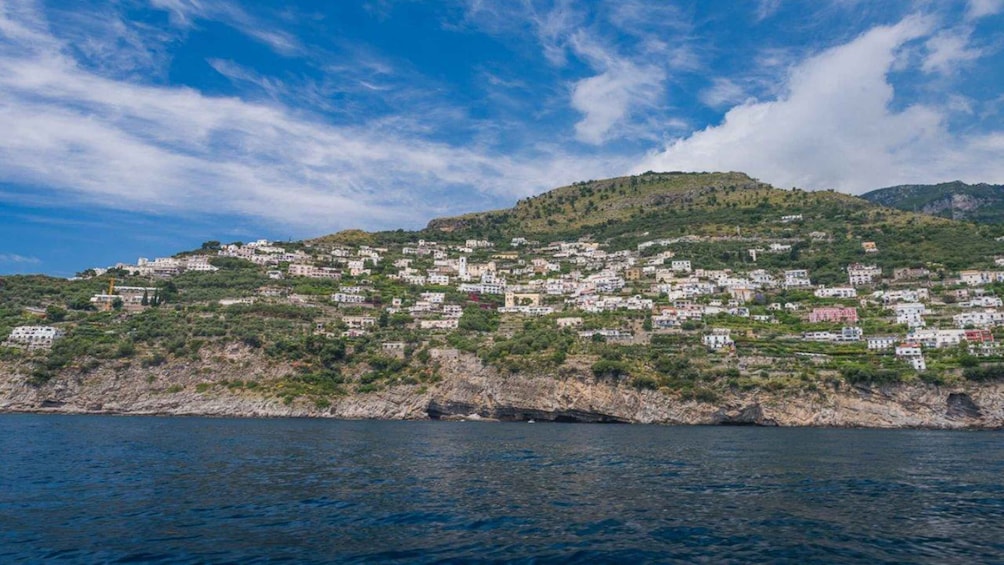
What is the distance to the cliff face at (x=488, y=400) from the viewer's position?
67562mm

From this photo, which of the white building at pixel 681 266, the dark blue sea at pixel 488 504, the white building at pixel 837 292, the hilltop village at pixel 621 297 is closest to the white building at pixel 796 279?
the hilltop village at pixel 621 297

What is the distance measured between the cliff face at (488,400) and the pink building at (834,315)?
24.9 meters

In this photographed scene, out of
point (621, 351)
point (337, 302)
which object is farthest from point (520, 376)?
point (337, 302)

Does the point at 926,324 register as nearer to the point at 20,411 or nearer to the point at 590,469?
the point at 590,469

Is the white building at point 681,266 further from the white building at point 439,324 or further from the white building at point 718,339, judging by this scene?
the white building at point 439,324

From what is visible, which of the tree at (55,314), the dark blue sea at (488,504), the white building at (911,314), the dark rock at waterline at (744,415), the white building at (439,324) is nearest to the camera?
the dark blue sea at (488,504)

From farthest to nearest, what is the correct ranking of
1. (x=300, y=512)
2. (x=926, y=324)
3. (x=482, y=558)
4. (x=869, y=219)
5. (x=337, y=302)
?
(x=869, y=219), (x=337, y=302), (x=926, y=324), (x=300, y=512), (x=482, y=558)

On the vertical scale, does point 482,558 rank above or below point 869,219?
below

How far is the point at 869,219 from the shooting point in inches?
5664

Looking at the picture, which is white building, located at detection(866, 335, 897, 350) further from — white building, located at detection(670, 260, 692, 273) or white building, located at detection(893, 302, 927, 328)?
white building, located at detection(670, 260, 692, 273)

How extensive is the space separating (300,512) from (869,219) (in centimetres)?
15443

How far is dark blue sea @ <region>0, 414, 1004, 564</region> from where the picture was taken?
47.9 ft

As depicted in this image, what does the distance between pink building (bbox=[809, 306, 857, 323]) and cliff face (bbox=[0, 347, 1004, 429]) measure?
81.7 feet

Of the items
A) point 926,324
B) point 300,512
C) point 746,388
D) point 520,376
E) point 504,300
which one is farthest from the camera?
point 504,300
